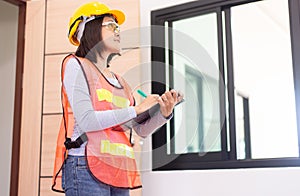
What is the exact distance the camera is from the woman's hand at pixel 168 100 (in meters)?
1.52

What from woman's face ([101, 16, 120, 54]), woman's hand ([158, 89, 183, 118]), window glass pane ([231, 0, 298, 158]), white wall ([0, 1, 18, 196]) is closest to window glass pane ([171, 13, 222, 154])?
woman's hand ([158, 89, 183, 118])

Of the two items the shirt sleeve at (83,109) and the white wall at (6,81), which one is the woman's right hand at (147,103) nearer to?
the shirt sleeve at (83,109)

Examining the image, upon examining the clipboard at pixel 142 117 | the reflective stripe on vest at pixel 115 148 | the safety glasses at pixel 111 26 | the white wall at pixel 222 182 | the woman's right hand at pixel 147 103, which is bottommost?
the white wall at pixel 222 182

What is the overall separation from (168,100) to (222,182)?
1049 mm

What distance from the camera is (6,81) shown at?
3.61 meters

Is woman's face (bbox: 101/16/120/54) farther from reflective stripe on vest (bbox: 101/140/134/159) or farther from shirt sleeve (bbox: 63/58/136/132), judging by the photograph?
reflective stripe on vest (bbox: 101/140/134/159)

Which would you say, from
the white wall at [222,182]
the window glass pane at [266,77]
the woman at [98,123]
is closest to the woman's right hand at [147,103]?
the woman at [98,123]

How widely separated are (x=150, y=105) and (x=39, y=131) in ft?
5.10

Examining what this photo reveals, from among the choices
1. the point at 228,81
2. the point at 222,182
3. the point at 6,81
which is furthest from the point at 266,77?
the point at 6,81

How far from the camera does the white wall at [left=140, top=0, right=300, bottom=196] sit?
2229mm

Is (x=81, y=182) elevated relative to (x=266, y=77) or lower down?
lower down

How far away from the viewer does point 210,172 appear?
97.2 inches

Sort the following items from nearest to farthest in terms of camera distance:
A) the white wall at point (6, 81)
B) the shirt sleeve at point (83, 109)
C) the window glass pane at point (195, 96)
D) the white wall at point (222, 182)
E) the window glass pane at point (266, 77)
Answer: the shirt sleeve at point (83, 109) → the window glass pane at point (195, 96) → the white wall at point (222, 182) → the white wall at point (6, 81) → the window glass pane at point (266, 77)

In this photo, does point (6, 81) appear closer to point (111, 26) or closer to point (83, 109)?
point (111, 26)
